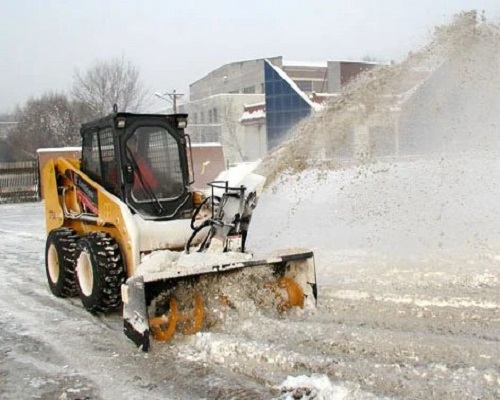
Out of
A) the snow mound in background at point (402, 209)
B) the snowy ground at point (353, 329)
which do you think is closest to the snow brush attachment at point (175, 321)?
the snowy ground at point (353, 329)

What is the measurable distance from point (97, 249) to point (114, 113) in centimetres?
153

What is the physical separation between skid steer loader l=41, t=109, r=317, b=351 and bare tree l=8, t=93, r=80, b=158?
3560 centimetres

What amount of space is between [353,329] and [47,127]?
42.2 meters

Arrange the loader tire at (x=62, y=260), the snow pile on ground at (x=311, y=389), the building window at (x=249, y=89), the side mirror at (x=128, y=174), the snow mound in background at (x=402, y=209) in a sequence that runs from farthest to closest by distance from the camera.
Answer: the building window at (x=249, y=89), the snow mound in background at (x=402, y=209), the loader tire at (x=62, y=260), the side mirror at (x=128, y=174), the snow pile on ground at (x=311, y=389)

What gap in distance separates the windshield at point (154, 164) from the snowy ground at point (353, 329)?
142cm

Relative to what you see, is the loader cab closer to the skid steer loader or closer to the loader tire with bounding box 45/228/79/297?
the skid steer loader

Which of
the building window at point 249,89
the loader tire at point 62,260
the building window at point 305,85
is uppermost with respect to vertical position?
the building window at point 249,89

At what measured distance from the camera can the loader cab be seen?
262 inches

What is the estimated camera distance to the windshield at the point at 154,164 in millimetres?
6746

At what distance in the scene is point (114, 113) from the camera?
21.9 ft

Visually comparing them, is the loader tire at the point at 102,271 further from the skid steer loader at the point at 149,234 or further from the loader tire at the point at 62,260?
the loader tire at the point at 62,260

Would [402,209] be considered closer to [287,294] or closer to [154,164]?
[287,294]

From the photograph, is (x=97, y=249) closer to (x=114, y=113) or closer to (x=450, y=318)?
(x=114, y=113)

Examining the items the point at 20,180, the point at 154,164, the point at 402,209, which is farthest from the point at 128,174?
the point at 20,180
